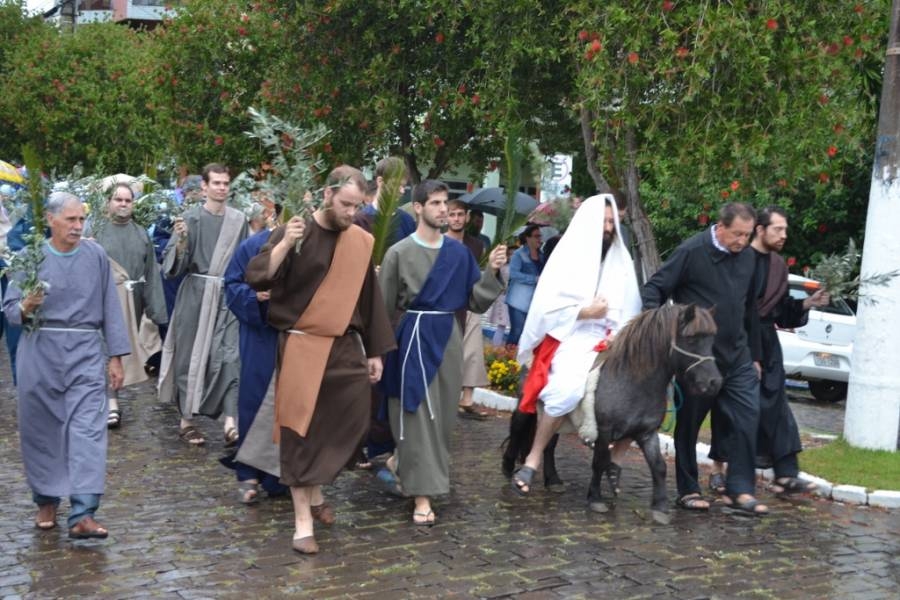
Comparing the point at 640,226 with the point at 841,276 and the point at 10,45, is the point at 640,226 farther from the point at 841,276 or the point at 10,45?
the point at 10,45

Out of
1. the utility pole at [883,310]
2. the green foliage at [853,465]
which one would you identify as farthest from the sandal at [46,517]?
the utility pole at [883,310]

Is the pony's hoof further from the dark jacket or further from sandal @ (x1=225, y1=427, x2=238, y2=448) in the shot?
sandal @ (x1=225, y1=427, x2=238, y2=448)

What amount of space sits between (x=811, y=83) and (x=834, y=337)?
4.81 metres

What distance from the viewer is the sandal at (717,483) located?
915 centimetres

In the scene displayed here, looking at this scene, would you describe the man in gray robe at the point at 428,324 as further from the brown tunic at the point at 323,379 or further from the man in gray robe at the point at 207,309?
the man in gray robe at the point at 207,309

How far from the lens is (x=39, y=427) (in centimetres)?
749

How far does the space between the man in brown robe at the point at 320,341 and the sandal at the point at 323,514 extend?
0.39 meters

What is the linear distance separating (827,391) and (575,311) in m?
9.16

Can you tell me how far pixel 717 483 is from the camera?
9281 mm

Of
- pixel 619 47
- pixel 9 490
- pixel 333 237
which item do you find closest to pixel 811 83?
pixel 619 47

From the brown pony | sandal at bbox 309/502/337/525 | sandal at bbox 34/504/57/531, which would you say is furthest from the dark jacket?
sandal at bbox 34/504/57/531

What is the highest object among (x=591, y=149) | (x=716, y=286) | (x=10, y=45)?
(x=10, y=45)

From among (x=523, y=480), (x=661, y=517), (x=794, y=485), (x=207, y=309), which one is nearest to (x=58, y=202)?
(x=207, y=309)

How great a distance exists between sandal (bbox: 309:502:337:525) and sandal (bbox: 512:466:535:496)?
1.22 meters
